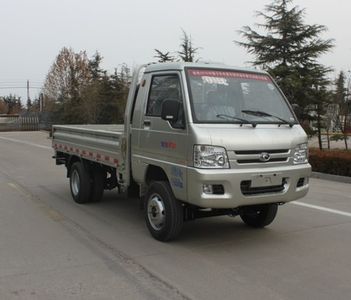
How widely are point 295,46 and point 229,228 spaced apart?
16106 millimetres

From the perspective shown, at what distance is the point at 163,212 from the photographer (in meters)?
6.39

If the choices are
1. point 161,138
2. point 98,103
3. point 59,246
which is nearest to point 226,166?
point 161,138

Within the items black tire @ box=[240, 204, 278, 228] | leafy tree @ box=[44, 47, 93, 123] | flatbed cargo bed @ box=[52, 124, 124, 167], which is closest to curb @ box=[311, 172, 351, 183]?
black tire @ box=[240, 204, 278, 228]

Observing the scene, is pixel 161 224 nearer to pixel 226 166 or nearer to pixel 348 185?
pixel 226 166

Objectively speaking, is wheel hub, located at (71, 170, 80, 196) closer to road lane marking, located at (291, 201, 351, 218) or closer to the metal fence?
road lane marking, located at (291, 201, 351, 218)

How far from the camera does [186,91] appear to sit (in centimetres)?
619

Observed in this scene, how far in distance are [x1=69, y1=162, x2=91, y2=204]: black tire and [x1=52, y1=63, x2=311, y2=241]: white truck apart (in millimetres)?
Result: 1626

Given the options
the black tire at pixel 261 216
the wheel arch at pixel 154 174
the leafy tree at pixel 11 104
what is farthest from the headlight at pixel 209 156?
the leafy tree at pixel 11 104

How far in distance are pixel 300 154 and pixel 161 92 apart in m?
2.03

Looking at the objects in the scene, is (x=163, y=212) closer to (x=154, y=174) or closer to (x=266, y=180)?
(x=154, y=174)

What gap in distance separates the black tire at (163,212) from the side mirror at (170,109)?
0.92 meters

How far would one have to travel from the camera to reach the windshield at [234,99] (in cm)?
616

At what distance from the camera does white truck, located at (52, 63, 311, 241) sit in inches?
227

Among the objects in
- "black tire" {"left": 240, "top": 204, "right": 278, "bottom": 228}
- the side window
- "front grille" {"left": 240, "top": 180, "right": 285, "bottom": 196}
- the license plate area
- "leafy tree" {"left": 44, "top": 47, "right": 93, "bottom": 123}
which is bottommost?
"black tire" {"left": 240, "top": 204, "right": 278, "bottom": 228}
